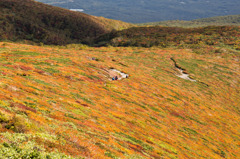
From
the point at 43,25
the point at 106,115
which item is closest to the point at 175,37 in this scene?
the point at 43,25

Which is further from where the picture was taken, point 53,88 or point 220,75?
point 220,75

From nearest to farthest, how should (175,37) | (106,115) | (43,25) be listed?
(106,115) < (175,37) < (43,25)

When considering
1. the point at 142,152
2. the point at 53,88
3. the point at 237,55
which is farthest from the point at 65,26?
the point at 142,152

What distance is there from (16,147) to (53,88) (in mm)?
14532

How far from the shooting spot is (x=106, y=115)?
20.9 meters

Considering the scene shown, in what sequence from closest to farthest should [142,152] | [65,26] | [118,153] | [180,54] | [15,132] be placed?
[15,132] → [118,153] → [142,152] → [180,54] → [65,26]

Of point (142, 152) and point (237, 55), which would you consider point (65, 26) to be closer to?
point (237, 55)

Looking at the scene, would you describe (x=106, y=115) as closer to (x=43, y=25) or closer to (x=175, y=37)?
(x=175, y=37)

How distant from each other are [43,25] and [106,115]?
143934 millimetres

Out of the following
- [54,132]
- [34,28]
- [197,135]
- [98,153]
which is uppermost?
[34,28]

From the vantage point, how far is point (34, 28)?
13250 centimetres

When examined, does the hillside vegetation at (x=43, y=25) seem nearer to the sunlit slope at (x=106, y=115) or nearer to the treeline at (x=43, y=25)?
the treeline at (x=43, y=25)

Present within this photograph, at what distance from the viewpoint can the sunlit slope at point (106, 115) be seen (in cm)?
1063

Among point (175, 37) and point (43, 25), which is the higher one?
point (43, 25)
